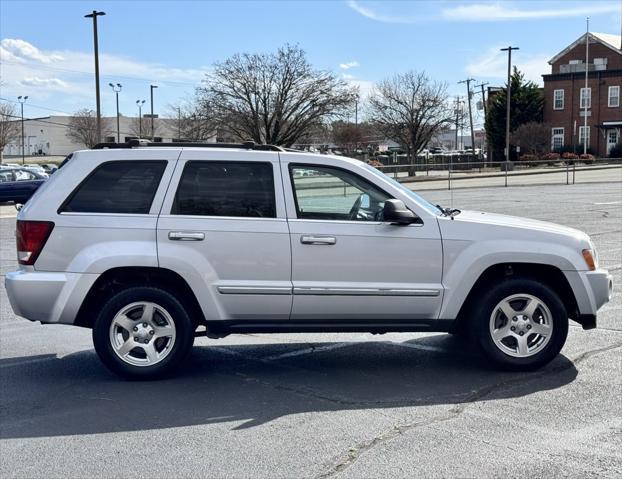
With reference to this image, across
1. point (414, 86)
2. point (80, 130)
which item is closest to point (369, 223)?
point (414, 86)

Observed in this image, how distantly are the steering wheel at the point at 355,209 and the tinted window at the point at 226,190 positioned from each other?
2.06 feet

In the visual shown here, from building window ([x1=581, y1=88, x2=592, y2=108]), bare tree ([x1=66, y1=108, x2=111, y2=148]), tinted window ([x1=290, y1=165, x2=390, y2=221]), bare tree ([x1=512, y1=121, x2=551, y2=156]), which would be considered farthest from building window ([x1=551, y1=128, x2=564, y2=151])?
A: tinted window ([x1=290, y1=165, x2=390, y2=221])

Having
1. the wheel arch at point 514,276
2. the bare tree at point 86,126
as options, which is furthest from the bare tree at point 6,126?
the wheel arch at point 514,276

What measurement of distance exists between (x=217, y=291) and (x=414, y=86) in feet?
178

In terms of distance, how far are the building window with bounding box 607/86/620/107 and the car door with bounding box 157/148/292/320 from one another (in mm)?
66179

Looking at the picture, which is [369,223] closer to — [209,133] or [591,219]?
[591,219]

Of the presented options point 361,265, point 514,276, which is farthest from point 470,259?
point 361,265

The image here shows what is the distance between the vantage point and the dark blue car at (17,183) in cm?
2817

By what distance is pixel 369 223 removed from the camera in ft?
19.3

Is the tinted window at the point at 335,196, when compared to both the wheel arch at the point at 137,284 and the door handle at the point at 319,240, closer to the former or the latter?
the door handle at the point at 319,240

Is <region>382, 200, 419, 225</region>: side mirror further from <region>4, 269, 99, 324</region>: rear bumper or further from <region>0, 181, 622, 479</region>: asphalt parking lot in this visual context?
<region>4, 269, 99, 324</region>: rear bumper

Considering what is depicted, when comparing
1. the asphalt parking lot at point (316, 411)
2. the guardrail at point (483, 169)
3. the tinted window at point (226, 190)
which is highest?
the guardrail at point (483, 169)

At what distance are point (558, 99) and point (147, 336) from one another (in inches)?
2681

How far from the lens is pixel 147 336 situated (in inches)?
233
